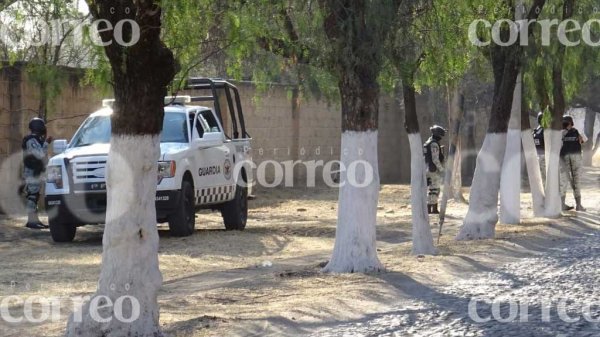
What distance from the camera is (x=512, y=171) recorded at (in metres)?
21.4

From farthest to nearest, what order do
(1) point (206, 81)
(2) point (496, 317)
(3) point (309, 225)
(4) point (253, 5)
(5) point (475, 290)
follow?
(3) point (309, 225) → (1) point (206, 81) → (4) point (253, 5) → (5) point (475, 290) → (2) point (496, 317)

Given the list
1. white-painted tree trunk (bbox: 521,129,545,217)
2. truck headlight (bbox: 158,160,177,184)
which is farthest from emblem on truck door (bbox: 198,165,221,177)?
white-painted tree trunk (bbox: 521,129,545,217)

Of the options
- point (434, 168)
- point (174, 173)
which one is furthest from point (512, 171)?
point (174, 173)

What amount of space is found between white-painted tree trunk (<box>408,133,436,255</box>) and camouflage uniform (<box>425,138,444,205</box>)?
28.5 feet

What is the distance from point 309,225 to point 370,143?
8.34 meters

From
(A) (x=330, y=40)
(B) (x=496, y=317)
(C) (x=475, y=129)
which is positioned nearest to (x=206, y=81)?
(A) (x=330, y=40)

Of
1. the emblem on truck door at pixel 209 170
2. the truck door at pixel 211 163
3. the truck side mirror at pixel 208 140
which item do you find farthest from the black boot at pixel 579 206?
the truck side mirror at pixel 208 140

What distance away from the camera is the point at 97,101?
83.3ft

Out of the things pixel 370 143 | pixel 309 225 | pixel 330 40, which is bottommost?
pixel 309 225

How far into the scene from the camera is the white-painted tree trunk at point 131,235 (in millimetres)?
9516

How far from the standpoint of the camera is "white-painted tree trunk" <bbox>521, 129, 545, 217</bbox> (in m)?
22.6

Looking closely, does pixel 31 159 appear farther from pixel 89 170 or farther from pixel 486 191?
pixel 486 191

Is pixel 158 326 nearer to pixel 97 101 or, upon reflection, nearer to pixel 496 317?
pixel 496 317

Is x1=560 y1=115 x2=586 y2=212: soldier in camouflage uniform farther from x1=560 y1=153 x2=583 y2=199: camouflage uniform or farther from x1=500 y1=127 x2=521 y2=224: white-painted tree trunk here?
x1=500 y1=127 x2=521 y2=224: white-painted tree trunk
